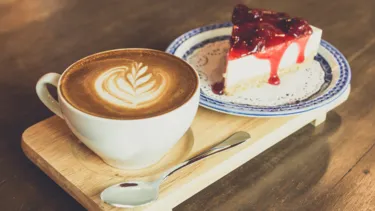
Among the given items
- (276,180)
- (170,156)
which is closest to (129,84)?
(170,156)

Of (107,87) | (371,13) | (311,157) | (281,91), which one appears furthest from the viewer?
(371,13)

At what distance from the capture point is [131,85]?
0.64 metres

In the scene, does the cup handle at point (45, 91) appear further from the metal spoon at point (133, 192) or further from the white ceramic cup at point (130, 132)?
the metal spoon at point (133, 192)

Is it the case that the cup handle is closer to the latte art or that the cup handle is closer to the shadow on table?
the latte art

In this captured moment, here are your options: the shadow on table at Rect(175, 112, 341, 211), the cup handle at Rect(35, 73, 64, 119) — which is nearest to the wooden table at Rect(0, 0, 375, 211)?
the shadow on table at Rect(175, 112, 341, 211)

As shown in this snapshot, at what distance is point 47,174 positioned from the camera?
67cm

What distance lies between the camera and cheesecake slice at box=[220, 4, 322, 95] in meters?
0.87

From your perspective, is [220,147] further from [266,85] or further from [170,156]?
[266,85]

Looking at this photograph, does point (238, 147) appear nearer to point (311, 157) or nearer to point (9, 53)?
point (311, 157)

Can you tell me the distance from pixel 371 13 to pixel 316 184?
2.33 ft

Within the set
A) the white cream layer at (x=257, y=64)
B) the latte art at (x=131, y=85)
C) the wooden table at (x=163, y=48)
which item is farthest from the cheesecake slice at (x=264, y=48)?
the latte art at (x=131, y=85)

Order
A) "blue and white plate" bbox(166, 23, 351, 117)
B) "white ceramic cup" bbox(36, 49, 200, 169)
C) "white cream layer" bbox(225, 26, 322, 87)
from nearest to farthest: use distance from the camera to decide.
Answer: "white ceramic cup" bbox(36, 49, 200, 169) < "blue and white plate" bbox(166, 23, 351, 117) < "white cream layer" bbox(225, 26, 322, 87)

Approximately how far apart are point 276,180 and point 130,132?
24 cm

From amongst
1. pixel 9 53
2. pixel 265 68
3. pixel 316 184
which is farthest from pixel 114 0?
pixel 316 184
